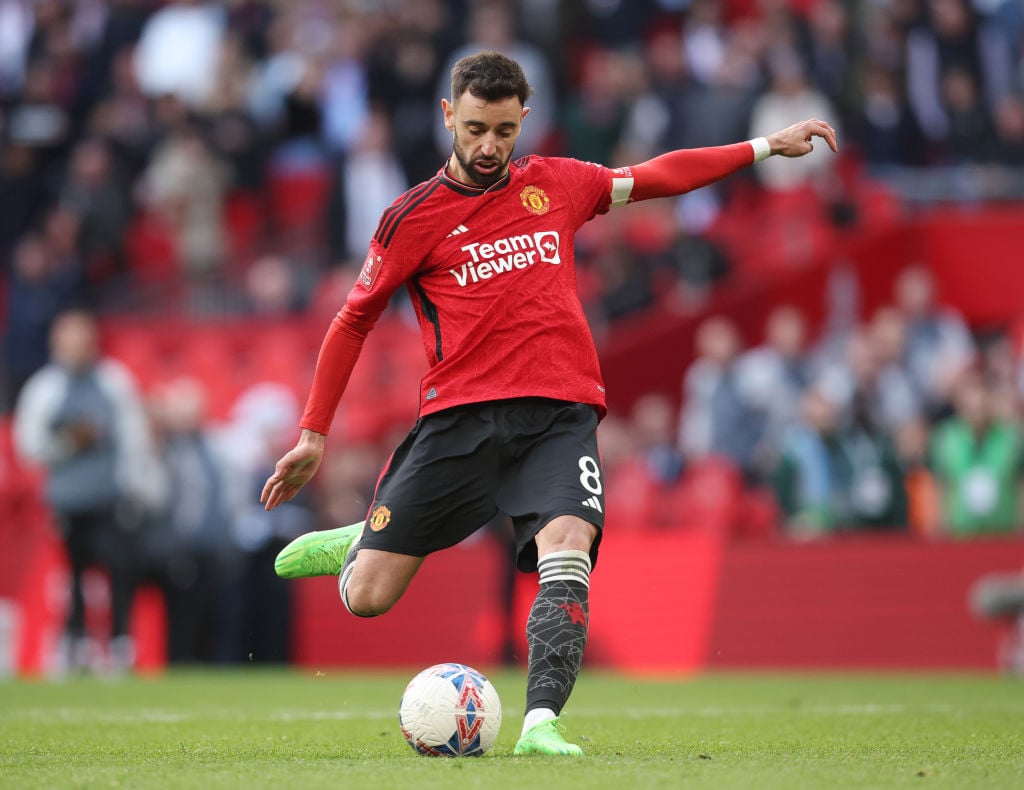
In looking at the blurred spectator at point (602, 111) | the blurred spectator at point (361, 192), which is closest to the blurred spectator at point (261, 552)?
the blurred spectator at point (361, 192)

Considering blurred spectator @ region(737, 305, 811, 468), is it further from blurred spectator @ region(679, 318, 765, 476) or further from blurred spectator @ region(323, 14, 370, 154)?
blurred spectator @ region(323, 14, 370, 154)

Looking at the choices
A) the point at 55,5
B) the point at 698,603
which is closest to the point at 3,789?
the point at 698,603

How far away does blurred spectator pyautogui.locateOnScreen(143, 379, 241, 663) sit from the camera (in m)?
14.9

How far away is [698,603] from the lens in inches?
517

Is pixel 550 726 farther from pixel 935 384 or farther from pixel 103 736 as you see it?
pixel 935 384

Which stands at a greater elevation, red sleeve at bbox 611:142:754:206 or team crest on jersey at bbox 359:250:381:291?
red sleeve at bbox 611:142:754:206

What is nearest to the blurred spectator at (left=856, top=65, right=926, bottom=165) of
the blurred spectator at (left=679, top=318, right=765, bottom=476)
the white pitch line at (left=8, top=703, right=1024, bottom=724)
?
the blurred spectator at (left=679, top=318, right=765, bottom=476)

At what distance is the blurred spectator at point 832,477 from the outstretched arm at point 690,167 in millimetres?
6751

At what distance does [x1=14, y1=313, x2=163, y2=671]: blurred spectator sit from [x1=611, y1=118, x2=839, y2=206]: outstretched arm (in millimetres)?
7715

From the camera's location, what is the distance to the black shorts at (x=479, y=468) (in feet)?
21.1

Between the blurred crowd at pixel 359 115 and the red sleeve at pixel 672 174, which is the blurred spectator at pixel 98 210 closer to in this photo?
the blurred crowd at pixel 359 115

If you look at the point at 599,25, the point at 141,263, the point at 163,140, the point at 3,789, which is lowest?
the point at 3,789

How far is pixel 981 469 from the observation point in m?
13.1

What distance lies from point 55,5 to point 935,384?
1229 centimetres
